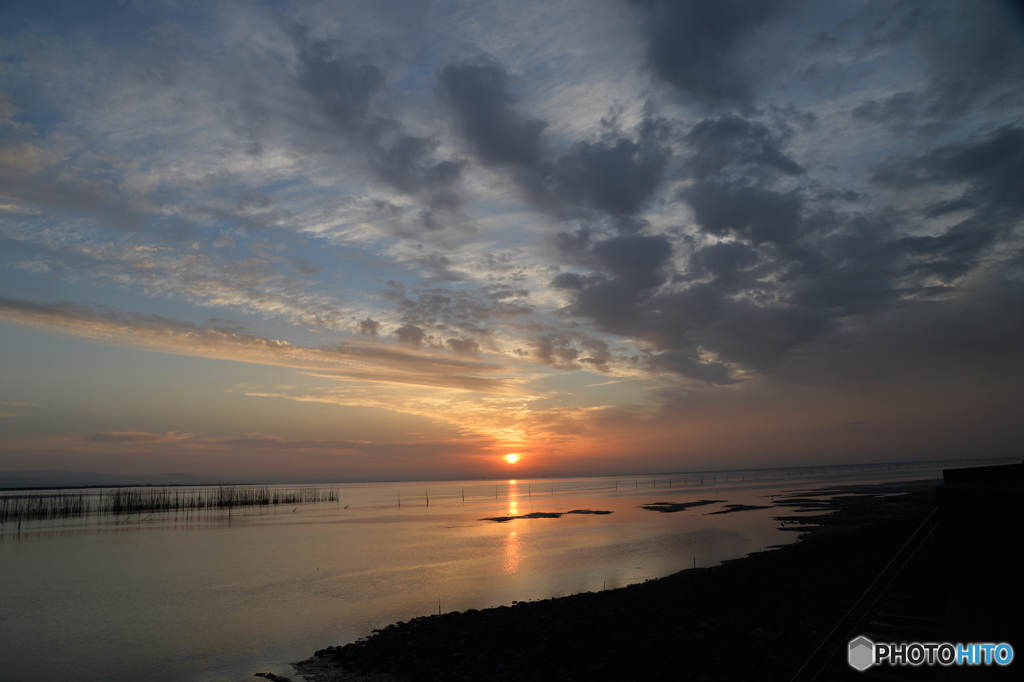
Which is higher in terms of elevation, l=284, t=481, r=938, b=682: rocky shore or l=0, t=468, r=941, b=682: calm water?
l=284, t=481, r=938, b=682: rocky shore

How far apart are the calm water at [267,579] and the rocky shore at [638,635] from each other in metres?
2.93

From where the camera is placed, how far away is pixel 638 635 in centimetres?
1575

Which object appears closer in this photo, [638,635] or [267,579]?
[638,635]

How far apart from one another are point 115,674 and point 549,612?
1369cm

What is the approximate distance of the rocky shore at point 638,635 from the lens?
13461 mm

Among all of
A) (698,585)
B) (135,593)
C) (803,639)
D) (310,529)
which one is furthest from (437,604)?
(310,529)

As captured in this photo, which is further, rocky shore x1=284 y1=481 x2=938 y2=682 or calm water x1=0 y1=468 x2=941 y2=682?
calm water x1=0 y1=468 x2=941 y2=682

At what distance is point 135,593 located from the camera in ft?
90.5

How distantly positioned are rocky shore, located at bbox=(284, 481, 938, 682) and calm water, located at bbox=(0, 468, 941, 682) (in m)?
2.93

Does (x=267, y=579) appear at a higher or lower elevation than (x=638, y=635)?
lower

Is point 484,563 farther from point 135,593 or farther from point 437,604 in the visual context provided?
point 135,593

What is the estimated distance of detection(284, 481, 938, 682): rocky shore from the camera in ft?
44.2

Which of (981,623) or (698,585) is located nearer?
(981,623)

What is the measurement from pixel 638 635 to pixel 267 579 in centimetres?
2392
